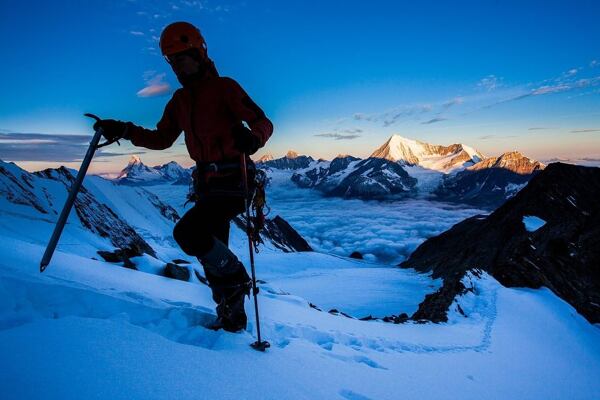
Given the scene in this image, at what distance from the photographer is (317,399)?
3289 mm

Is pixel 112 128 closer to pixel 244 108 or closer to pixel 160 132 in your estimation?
pixel 160 132

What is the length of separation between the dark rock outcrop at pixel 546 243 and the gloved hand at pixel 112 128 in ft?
43.8

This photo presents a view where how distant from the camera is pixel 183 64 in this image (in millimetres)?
4637

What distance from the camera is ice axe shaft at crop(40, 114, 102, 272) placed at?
4408mm

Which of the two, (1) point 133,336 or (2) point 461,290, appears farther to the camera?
(2) point 461,290

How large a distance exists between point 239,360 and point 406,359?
3762 millimetres

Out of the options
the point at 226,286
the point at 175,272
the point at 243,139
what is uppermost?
the point at 243,139

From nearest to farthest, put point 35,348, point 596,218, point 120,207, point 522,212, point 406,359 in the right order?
1. point 35,348
2. point 406,359
3. point 596,218
4. point 120,207
5. point 522,212

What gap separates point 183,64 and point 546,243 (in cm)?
3841

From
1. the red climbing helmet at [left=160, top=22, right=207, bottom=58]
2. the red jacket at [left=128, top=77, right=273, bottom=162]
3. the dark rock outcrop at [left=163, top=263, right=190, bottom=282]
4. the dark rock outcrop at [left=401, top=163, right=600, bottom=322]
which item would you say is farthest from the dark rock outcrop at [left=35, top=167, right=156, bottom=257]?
the dark rock outcrop at [left=401, top=163, right=600, bottom=322]

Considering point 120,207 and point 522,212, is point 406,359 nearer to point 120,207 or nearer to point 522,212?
point 120,207

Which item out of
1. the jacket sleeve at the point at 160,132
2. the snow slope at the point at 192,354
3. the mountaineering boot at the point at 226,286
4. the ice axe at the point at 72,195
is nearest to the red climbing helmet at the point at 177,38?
the jacket sleeve at the point at 160,132

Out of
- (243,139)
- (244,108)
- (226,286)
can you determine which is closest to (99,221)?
(226,286)

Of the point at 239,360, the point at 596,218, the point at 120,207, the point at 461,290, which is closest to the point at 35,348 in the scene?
the point at 239,360
